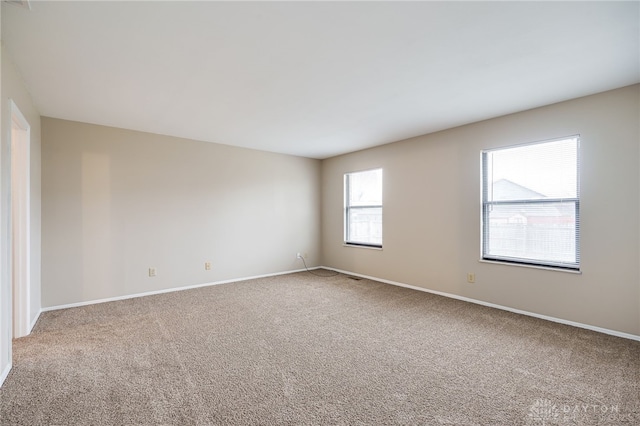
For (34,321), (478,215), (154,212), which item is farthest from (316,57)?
(34,321)

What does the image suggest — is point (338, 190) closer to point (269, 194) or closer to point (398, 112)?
point (269, 194)

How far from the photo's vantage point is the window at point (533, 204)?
3.26m

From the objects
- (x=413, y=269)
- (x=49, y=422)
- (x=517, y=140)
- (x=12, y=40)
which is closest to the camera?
(x=49, y=422)

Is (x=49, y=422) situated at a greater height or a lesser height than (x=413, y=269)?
lesser

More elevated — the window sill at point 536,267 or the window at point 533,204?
the window at point 533,204

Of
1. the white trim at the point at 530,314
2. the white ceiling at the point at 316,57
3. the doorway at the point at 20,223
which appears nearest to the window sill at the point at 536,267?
the white trim at the point at 530,314

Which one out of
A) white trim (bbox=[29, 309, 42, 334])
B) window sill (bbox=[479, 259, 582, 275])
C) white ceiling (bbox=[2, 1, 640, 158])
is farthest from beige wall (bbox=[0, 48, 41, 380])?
window sill (bbox=[479, 259, 582, 275])

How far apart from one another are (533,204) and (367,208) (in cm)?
265

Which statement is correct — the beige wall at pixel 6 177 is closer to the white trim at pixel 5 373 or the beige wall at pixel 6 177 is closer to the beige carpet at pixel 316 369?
the white trim at pixel 5 373

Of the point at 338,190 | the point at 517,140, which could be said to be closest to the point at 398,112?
the point at 517,140

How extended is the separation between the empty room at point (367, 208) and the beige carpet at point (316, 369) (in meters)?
0.02

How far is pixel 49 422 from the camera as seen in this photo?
1.71 meters

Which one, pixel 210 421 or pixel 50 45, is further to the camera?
pixel 50 45

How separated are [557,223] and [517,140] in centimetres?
105
